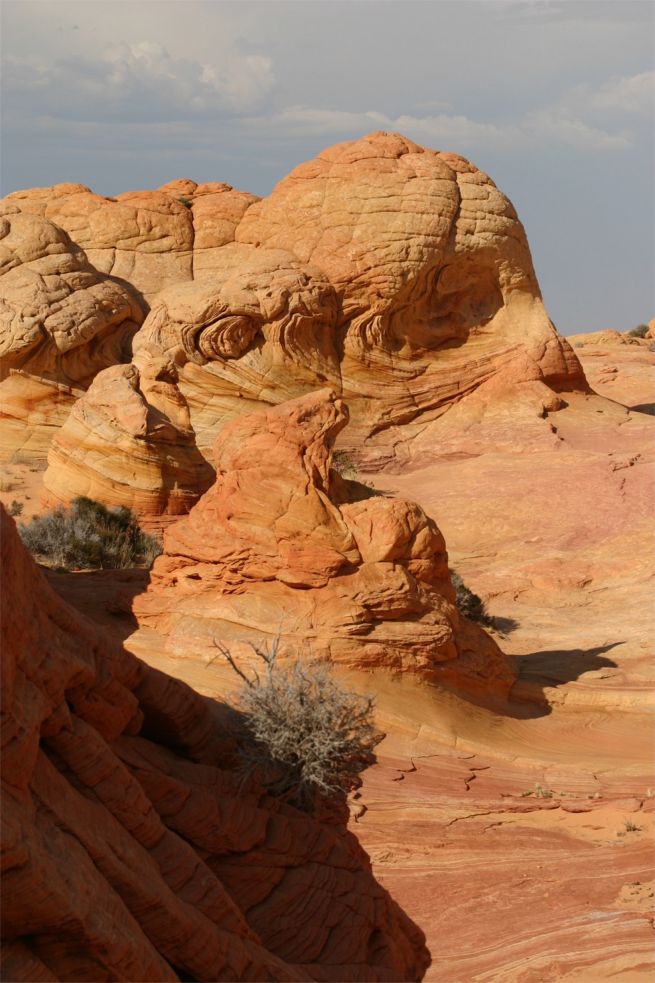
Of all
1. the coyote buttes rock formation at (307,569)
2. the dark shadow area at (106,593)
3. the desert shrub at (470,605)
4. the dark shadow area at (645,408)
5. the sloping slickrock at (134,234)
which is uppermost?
the sloping slickrock at (134,234)

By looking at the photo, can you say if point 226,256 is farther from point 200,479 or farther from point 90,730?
point 90,730

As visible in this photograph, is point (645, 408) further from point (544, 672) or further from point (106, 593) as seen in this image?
point (106, 593)

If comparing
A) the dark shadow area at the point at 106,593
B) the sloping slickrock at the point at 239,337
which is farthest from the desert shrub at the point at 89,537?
the sloping slickrock at the point at 239,337

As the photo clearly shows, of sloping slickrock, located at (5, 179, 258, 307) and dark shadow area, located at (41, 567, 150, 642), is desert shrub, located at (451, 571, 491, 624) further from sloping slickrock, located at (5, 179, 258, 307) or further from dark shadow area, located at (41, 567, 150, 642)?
sloping slickrock, located at (5, 179, 258, 307)

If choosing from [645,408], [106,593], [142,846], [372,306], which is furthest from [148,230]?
[142,846]

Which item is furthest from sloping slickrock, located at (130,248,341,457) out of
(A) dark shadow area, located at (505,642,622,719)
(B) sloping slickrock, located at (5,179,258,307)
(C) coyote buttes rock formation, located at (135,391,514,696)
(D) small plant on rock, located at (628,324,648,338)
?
(D) small plant on rock, located at (628,324,648,338)

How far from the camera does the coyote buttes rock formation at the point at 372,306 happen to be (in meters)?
24.9

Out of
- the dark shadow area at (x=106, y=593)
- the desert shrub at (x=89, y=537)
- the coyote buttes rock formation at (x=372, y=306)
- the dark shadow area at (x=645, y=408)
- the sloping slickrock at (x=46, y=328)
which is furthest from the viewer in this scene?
the dark shadow area at (x=645, y=408)

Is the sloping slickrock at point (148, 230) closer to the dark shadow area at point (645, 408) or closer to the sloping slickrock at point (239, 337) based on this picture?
the sloping slickrock at point (239, 337)

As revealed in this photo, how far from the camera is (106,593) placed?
511 inches

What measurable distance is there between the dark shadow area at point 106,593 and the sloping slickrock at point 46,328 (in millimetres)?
9769

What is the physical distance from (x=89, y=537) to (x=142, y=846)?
474 inches

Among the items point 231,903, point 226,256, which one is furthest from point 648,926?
point 226,256

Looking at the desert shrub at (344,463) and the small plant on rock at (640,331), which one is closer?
the desert shrub at (344,463)
